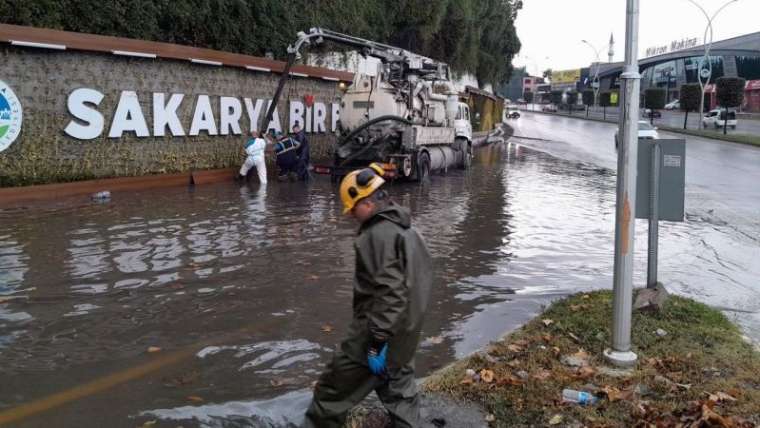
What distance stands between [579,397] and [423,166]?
580 inches

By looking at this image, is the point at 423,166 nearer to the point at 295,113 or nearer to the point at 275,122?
the point at 275,122

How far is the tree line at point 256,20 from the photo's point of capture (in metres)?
15.1

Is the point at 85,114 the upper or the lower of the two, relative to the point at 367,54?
lower

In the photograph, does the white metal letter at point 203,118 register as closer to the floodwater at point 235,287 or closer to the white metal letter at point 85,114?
the white metal letter at point 85,114

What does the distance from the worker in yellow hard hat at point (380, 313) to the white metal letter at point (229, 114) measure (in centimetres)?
1550

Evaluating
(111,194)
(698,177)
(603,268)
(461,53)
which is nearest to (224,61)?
(111,194)

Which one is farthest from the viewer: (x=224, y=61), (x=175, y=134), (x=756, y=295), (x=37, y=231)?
(x=224, y=61)

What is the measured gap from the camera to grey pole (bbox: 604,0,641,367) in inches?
192

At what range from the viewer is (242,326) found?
6.19m

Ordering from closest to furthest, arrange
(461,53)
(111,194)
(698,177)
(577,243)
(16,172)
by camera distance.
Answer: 1. (577,243)
2. (16,172)
3. (111,194)
4. (698,177)
5. (461,53)

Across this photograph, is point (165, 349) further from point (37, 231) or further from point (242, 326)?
point (37, 231)

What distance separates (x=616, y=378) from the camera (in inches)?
188

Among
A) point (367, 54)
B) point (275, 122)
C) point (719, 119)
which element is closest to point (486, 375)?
point (367, 54)

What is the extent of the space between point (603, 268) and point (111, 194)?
10.4 m
